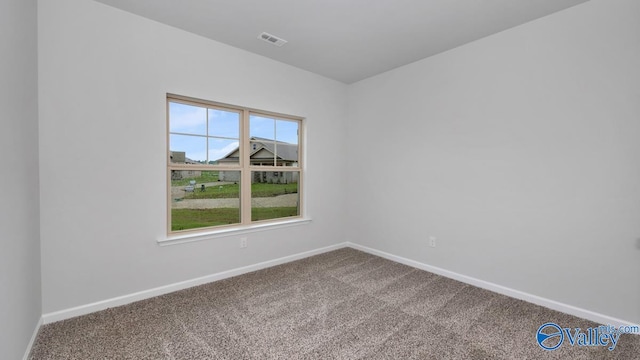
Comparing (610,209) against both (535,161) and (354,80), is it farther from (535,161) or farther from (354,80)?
(354,80)

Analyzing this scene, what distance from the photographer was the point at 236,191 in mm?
3316

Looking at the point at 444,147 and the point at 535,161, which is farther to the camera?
the point at 444,147

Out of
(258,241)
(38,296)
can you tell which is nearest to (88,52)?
(38,296)

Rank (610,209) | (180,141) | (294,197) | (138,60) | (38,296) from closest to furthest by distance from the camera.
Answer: (38,296) < (610,209) < (138,60) < (180,141) < (294,197)

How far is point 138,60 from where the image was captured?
2.48m

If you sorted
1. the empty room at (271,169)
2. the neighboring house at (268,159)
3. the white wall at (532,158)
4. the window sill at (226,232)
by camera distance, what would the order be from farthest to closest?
the neighboring house at (268,159), the window sill at (226,232), the white wall at (532,158), the empty room at (271,169)

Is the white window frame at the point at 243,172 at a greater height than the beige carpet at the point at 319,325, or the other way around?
the white window frame at the point at 243,172

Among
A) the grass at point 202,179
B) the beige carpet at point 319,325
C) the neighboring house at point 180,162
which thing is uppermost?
the neighboring house at point 180,162

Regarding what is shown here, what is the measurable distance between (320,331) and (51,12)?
330 centimetres

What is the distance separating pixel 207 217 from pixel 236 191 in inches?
18.0

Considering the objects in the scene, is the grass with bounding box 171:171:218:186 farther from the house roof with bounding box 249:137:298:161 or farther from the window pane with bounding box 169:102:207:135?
the house roof with bounding box 249:137:298:161

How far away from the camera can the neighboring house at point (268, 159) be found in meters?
3.27

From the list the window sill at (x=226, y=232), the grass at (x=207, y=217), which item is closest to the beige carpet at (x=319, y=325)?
the window sill at (x=226, y=232)

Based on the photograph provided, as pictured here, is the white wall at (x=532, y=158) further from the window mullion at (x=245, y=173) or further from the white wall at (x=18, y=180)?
the white wall at (x=18, y=180)
